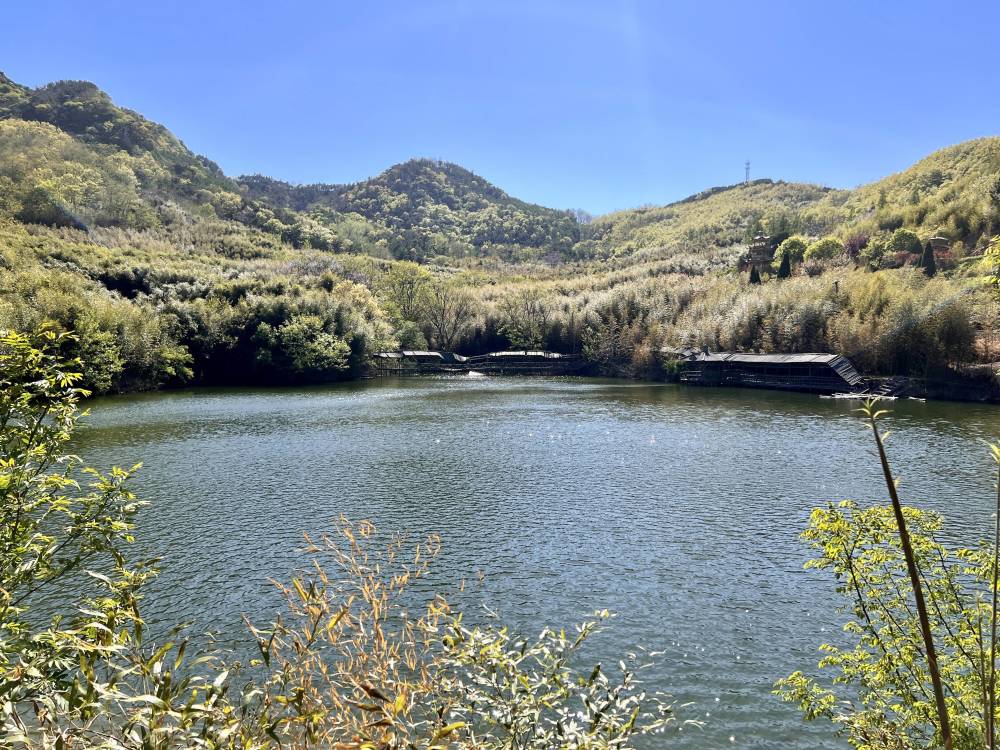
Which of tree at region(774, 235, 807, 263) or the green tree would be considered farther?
tree at region(774, 235, 807, 263)

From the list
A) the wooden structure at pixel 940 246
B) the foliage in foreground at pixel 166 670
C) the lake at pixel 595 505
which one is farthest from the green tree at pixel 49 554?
the wooden structure at pixel 940 246

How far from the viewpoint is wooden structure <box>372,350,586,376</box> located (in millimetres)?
78312

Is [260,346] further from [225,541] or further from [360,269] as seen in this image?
[225,541]

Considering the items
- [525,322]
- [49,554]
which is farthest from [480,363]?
[49,554]

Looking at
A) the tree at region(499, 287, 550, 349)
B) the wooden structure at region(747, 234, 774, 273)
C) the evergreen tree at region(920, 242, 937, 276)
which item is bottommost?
the tree at region(499, 287, 550, 349)

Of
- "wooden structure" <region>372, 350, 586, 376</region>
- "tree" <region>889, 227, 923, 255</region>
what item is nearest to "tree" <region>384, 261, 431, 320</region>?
"wooden structure" <region>372, 350, 586, 376</region>

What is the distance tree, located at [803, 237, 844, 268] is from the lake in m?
53.5

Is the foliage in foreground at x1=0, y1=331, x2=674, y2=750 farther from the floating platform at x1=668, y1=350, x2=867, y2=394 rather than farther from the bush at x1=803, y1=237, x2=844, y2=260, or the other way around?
the bush at x1=803, y1=237, x2=844, y2=260

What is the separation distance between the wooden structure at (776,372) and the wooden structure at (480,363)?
21153 millimetres

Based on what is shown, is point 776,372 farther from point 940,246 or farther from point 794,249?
point 794,249

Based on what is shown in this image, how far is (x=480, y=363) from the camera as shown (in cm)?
8250

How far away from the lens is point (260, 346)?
211 ft

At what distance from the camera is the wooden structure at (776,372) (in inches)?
1925

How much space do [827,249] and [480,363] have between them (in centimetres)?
5429
